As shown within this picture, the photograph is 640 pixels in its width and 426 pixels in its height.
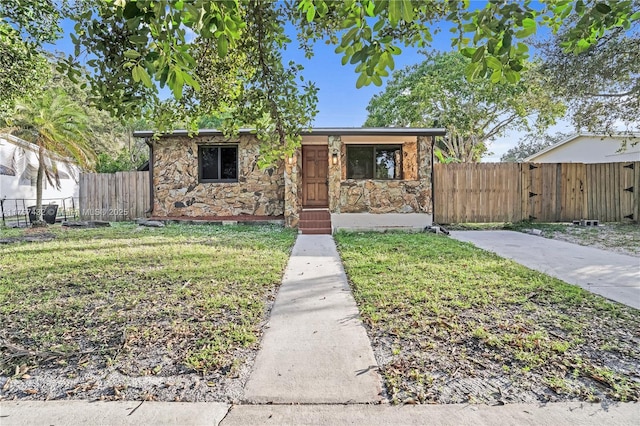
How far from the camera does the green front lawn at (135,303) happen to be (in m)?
2.41

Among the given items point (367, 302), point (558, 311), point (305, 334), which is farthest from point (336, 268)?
point (558, 311)

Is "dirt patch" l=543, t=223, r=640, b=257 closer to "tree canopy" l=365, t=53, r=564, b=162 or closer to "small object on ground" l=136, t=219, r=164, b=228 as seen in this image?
"tree canopy" l=365, t=53, r=564, b=162

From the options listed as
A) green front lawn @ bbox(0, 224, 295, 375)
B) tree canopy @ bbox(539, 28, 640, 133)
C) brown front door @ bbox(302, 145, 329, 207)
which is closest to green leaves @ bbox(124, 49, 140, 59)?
green front lawn @ bbox(0, 224, 295, 375)

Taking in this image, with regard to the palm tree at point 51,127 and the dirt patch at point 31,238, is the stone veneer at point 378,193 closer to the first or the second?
the dirt patch at point 31,238

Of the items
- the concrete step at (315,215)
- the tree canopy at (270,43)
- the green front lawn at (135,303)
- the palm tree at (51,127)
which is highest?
the palm tree at (51,127)

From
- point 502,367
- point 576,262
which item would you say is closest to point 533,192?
point 576,262

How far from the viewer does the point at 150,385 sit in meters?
2.05

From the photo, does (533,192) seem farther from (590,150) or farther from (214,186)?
(214,186)

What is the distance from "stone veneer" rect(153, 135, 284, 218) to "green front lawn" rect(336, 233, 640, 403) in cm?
644

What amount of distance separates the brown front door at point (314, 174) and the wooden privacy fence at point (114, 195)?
5438mm

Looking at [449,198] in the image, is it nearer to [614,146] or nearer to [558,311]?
[558,311]

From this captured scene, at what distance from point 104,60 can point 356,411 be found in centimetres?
254

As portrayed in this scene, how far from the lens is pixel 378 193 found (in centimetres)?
935

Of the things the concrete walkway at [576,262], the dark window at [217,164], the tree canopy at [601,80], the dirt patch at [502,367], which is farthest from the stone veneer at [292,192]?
the tree canopy at [601,80]
